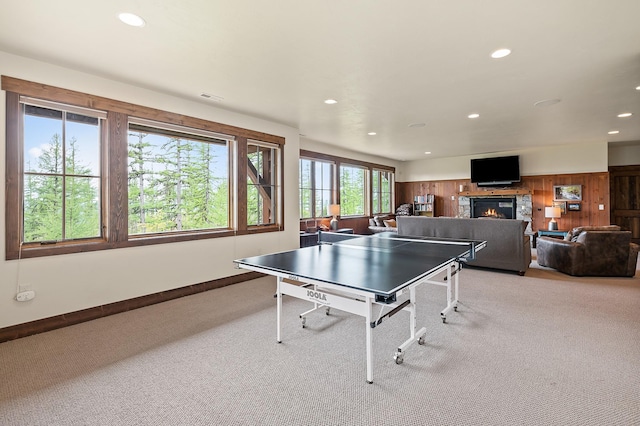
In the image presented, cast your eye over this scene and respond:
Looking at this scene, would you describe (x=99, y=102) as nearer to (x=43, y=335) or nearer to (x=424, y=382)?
(x=43, y=335)

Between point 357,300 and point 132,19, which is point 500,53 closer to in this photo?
point 357,300

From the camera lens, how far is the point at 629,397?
80.1 inches

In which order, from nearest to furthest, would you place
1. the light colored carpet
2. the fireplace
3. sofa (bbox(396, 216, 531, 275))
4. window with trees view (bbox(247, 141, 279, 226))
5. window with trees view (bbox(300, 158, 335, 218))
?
the light colored carpet < sofa (bbox(396, 216, 531, 275)) < window with trees view (bbox(247, 141, 279, 226)) < window with trees view (bbox(300, 158, 335, 218)) < the fireplace

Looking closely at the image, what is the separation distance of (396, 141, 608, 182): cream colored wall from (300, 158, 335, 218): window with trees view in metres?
3.94

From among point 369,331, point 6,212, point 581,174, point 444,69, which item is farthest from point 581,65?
point 581,174

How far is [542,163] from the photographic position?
8891mm

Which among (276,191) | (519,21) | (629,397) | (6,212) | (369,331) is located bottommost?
(629,397)

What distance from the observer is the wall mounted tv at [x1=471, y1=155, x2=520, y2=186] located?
29.9 ft

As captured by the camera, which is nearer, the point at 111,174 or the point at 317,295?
the point at 317,295

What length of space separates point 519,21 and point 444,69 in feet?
3.12

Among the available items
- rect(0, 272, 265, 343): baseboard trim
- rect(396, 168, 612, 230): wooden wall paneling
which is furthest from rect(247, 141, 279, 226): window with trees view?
rect(396, 168, 612, 230): wooden wall paneling

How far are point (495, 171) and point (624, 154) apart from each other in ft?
10.6

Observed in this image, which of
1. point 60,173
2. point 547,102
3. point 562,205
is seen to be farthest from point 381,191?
point 60,173

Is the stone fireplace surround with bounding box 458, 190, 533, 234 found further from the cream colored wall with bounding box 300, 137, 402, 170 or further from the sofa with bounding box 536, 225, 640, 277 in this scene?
the sofa with bounding box 536, 225, 640, 277
